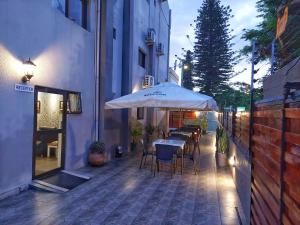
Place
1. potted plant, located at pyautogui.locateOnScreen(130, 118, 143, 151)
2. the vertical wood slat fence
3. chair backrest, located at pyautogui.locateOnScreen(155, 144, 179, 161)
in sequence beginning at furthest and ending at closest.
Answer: potted plant, located at pyautogui.locateOnScreen(130, 118, 143, 151)
chair backrest, located at pyautogui.locateOnScreen(155, 144, 179, 161)
the vertical wood slat fence

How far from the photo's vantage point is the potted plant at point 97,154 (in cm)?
835

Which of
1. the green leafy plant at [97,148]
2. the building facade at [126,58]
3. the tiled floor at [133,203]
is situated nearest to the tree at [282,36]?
the tiled floor at [133,203]

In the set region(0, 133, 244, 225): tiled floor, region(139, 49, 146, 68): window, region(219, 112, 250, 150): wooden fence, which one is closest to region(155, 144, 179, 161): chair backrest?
region(0, 133, 244, 225): tiled floor

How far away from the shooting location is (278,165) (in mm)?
1979

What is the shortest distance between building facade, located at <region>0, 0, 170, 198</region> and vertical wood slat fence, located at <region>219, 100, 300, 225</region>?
417 centimetres

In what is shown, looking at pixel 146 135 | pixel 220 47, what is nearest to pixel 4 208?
pixel 146 135

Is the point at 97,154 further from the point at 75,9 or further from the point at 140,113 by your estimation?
the point at 140,113

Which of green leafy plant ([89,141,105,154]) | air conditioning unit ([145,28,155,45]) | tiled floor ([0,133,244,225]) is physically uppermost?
air conditioning unit ([145,28,155,45])

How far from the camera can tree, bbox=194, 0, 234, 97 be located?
2694 cm

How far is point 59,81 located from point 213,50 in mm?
21920

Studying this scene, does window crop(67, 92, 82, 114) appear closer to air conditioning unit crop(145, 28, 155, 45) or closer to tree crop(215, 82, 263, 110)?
air conditioning unit crop(145, 28, 155, 45)

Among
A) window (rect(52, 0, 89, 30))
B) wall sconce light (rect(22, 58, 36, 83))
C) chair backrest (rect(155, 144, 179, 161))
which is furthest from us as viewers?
chair backrest (rect(155, 144, 179, 161))

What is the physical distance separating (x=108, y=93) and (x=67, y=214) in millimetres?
5241

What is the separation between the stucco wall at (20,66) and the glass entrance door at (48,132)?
218 mm
